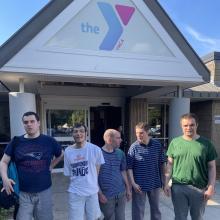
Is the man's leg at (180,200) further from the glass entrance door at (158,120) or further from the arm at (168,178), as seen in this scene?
the glass entrance door at (158,120)

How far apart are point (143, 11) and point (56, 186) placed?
4809 millimetres

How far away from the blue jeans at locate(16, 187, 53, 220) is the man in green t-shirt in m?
1.63

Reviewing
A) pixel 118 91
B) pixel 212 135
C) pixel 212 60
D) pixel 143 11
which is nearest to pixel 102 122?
pixel 118 91

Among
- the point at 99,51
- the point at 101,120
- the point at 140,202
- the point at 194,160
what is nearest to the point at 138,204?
the point at 140,202

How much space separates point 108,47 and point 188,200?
305 centimetres

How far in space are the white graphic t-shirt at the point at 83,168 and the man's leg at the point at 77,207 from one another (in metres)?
0.06

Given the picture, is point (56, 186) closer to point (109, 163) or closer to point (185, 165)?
point (109, 163)

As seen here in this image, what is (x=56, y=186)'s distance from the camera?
6613mm

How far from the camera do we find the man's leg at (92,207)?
10.2 ft

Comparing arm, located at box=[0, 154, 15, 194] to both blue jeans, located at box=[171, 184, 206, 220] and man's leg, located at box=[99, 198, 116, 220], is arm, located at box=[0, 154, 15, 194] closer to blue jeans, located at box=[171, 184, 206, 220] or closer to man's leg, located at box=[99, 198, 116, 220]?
man's leg, located at box=[99, 198, 116, 220]

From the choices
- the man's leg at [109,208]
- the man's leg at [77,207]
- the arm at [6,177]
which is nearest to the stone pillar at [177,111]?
the man's leg at [109,208]

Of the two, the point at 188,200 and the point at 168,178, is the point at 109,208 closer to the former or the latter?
the point at 168,178

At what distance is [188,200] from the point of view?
3.23 m

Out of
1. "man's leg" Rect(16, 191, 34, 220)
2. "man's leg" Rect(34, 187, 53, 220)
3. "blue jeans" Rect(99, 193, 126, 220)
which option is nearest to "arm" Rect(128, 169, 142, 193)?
"blue jeans" Rect(99, 193, 126, 220)
